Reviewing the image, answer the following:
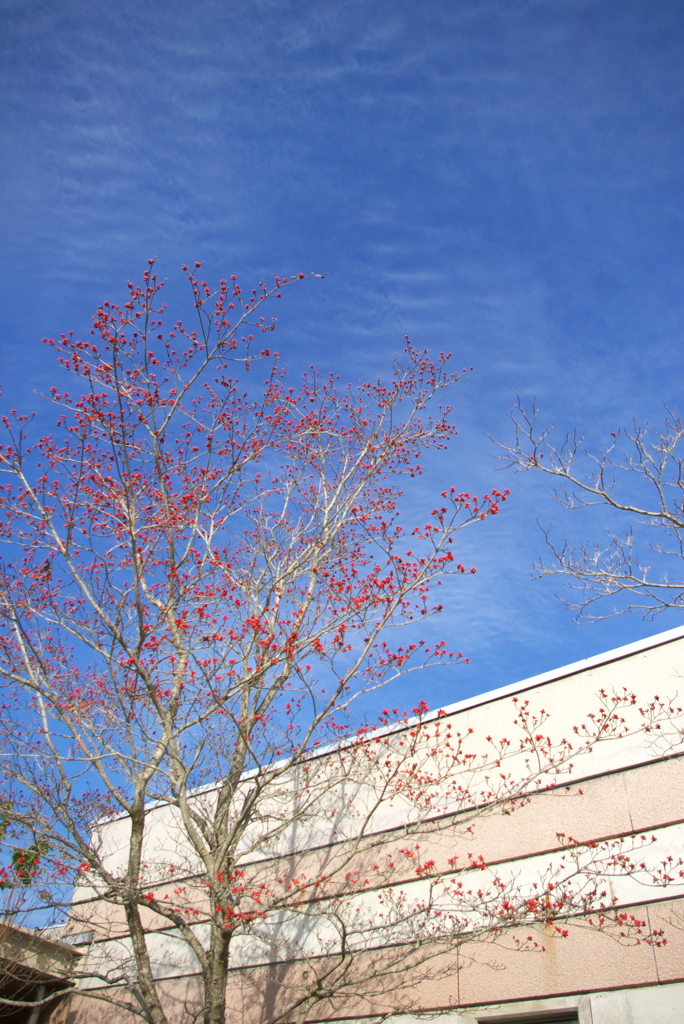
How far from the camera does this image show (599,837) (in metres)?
6.61

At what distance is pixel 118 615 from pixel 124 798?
1942mm

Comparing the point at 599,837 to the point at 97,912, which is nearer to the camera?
the point at 599,837

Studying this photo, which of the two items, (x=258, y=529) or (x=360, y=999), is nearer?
(x=360, y=999)

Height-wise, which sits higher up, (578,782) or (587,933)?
(578,782)

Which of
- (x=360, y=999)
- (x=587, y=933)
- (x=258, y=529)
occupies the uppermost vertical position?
(x=258, y=529)

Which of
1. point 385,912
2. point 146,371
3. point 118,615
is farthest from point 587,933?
point 146,371

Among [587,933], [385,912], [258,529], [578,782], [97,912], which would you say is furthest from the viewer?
[97,912]

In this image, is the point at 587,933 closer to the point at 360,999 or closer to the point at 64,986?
the point at 360,999

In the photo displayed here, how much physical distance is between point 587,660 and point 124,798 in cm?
520

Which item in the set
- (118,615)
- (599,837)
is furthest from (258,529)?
(599,837)

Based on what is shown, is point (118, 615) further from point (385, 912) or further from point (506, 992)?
point (506, 992)

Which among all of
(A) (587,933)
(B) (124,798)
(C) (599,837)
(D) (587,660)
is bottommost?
(A) (587,933)

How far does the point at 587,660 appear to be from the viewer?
766cm

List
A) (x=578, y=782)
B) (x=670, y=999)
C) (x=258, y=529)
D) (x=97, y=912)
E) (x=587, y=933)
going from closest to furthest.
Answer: (x=670, y=999), (x=587, y=933), (x=578, y=782), (x=258, y=529), (x=97, y=912)
